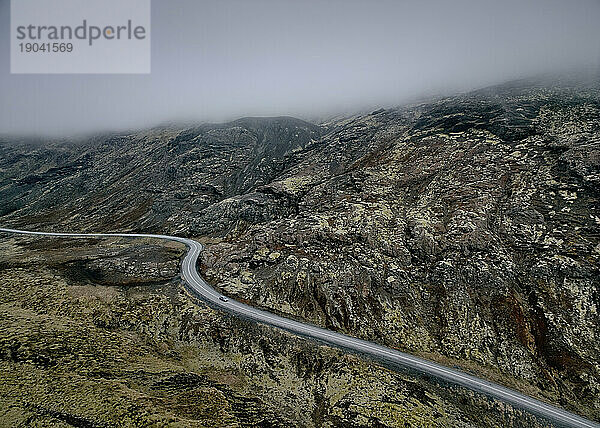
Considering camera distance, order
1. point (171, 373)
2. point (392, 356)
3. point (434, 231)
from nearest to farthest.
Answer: point (171, 373) < point (392, 356) < point (434, 231)

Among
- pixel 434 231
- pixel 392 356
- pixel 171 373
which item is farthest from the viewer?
pixel 434 231

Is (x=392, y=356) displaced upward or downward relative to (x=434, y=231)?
downward

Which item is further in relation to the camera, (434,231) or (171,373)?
(434,231)

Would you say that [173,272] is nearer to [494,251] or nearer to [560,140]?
[494,251]

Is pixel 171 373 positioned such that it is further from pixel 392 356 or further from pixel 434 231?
pixel 434 231

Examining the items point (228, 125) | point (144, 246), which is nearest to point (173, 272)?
point (144, 246)

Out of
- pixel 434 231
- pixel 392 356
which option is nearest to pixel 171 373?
pixel 392 356

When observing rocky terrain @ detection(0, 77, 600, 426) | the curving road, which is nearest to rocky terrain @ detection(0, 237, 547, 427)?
rocky terrain @ detection(0, 77, 600, 426)
